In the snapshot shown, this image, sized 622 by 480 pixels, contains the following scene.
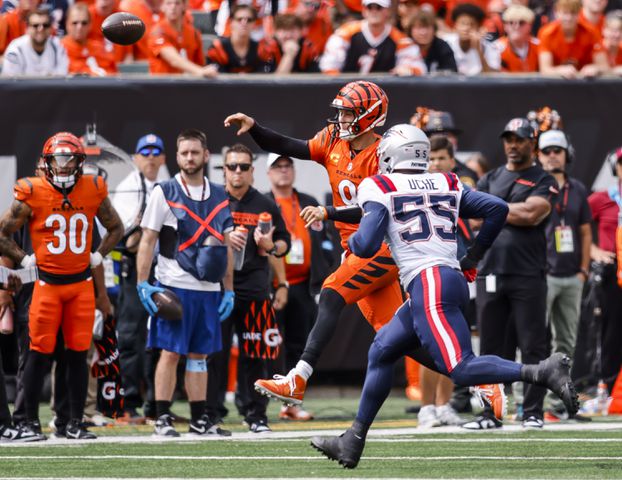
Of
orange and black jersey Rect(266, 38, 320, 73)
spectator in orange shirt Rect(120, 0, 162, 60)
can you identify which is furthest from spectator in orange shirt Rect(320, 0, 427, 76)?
spectator in orange shirt Rect(120, 0, 162, 60)

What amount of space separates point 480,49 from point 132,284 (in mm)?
4288

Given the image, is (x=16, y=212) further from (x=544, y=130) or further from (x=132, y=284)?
(x=544, y=130)

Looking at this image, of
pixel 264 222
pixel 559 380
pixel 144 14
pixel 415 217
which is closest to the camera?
pixel 559 380

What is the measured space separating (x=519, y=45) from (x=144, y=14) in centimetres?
358

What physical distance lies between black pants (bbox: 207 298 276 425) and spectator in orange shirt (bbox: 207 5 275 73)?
303 cm

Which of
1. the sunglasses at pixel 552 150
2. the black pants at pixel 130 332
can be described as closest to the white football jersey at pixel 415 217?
the sunglasses at pixel 552 150

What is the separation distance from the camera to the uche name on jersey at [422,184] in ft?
22.2

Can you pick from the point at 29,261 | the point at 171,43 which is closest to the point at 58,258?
the point at 29,261

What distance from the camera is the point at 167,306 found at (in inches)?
346

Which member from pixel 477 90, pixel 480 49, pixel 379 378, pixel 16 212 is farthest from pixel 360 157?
pixel 480 49

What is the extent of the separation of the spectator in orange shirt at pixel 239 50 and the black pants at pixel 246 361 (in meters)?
3.03

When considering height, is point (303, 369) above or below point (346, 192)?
below

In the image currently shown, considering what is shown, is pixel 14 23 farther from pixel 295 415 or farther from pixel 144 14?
pixel 295 415

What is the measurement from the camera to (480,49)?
12.5m
